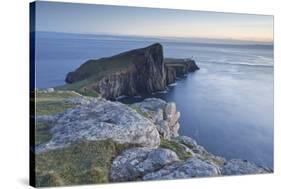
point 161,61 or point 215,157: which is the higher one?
point 161,61

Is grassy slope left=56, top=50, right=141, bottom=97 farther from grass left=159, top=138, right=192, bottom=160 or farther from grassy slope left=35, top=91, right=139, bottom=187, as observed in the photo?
grass left=159, top=138, right=192, bottom=160

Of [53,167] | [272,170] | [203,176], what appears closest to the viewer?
[53,167]

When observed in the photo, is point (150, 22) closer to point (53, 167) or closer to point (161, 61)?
point (161, 61)

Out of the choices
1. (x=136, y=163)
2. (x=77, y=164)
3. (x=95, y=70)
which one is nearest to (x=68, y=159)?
(x=77, y=164)

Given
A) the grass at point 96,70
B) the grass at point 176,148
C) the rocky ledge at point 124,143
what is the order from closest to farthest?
1. the rocky ledge at point 124,143
2. the grass at point 96,70
3. the grass at point 176,148

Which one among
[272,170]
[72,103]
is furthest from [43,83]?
[272,170]

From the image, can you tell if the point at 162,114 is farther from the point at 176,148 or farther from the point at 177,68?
the point at 177,68

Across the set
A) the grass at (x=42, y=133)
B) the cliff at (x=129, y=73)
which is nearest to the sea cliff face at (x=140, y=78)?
the cliff at (x=129, y=73)

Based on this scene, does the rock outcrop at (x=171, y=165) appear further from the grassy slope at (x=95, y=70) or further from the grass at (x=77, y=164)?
the grassy slope at (x=95, y=70)
